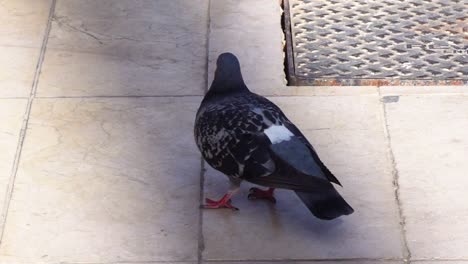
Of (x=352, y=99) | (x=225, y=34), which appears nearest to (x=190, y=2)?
(x=225, y=34)

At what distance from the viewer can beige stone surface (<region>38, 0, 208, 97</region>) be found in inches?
233

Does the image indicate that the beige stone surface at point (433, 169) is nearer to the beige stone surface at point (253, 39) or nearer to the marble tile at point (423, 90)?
the marble tile at point (423, 90)

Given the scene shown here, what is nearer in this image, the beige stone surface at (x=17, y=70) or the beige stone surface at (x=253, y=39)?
the beige stone surface at (x=17, y=70)

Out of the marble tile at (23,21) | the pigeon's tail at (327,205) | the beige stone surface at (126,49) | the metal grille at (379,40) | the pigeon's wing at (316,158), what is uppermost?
the pigeon's wing at (316,158)

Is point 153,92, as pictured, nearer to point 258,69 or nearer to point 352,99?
point 258,69

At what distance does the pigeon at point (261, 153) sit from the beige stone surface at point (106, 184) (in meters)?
0.29

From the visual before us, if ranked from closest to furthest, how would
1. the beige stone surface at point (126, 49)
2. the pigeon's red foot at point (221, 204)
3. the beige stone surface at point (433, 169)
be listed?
1. the beige stone surface at point (433, 169)
2. the pigeon's red foot at point (221, 204)
3. the beige stone surface at point (126, 49)

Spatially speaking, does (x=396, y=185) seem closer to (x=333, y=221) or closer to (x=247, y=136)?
(x=333, y=221)

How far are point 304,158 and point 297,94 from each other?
120 centimetres

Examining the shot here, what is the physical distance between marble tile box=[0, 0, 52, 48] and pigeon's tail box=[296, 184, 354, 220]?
7.76 feet

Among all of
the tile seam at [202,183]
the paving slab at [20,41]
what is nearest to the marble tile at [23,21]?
the paving slab at [20,41]

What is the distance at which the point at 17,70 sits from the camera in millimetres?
6020

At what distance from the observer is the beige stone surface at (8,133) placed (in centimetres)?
520

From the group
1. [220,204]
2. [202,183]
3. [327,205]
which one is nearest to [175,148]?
[202,183]
